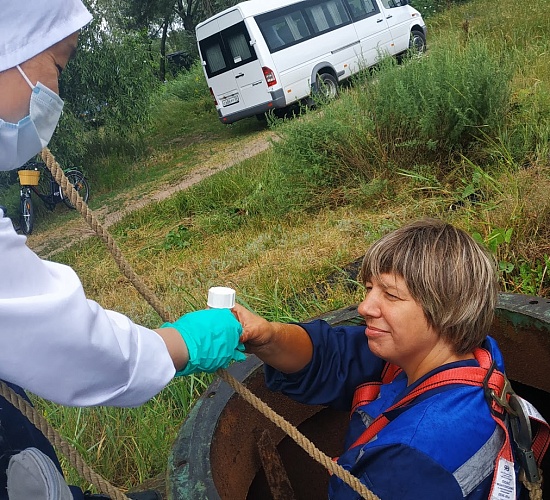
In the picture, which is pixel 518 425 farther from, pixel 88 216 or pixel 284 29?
pixel 284 29

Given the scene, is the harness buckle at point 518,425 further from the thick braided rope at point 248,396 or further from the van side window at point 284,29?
the van side window at point 284,29

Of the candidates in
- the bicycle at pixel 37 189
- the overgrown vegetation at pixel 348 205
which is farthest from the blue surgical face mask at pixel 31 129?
the bicycle at pixel 37 189

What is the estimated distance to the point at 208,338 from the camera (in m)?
1.41

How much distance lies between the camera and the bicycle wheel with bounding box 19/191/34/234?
9188mm

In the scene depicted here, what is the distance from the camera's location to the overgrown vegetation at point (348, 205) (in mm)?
2832

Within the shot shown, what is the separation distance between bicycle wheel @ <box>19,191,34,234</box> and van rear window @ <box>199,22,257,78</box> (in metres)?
4.55

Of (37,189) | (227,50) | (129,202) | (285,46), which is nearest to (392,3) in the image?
(285,46)

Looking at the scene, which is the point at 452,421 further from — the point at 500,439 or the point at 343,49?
the point at 343,49

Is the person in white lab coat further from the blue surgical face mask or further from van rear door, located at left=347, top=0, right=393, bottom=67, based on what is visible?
van rear door, located at left=347, top=0, right=393, bottom=67

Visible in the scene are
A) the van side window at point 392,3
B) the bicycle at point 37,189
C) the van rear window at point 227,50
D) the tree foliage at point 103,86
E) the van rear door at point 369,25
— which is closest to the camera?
the bicycle at point 37,189

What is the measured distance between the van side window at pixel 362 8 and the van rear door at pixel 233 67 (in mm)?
2346

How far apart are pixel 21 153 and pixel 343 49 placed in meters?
11.1

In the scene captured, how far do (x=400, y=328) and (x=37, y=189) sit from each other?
32.1 ft

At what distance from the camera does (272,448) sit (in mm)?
1774
